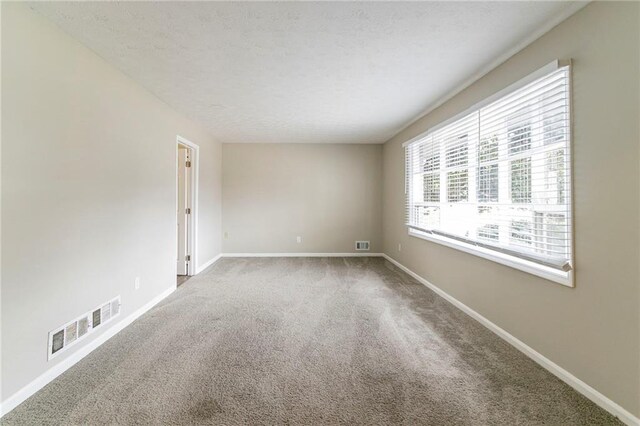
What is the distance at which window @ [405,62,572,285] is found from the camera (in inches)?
72.3

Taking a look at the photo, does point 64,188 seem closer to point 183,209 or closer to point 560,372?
point 183,209

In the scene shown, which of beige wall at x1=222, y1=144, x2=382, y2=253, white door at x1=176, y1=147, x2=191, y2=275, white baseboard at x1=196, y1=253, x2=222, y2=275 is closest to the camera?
white door at x1=176, y1=147, x2=191, y2=275

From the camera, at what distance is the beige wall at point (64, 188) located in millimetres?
1597

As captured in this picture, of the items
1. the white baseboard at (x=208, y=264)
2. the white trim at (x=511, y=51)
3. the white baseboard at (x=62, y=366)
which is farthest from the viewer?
the white baseboard at (x=208, y=264)

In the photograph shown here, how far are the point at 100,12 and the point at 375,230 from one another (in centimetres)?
524

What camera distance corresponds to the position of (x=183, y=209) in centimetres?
441

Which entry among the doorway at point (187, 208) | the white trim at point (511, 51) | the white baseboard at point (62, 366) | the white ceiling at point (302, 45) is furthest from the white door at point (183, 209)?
the white trim at point (511, 51)

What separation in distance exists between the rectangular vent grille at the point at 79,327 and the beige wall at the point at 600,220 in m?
3.52

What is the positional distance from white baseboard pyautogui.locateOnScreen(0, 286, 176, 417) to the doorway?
154 centimetres

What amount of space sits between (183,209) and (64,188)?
2513 mm

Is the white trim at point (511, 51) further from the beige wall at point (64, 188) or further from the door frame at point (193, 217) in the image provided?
the door frame at point (193, 217)

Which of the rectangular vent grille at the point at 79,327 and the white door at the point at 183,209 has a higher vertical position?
the white door at the point at 183,209

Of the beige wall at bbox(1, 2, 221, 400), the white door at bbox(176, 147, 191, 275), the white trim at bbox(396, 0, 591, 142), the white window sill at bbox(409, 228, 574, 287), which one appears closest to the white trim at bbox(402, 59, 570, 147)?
the white trim at bbox(396, 0, 591, 142)

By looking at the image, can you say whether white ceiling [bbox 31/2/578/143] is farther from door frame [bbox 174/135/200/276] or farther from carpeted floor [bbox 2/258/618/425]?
carpeted floor [bbox 2/258/618/425]
